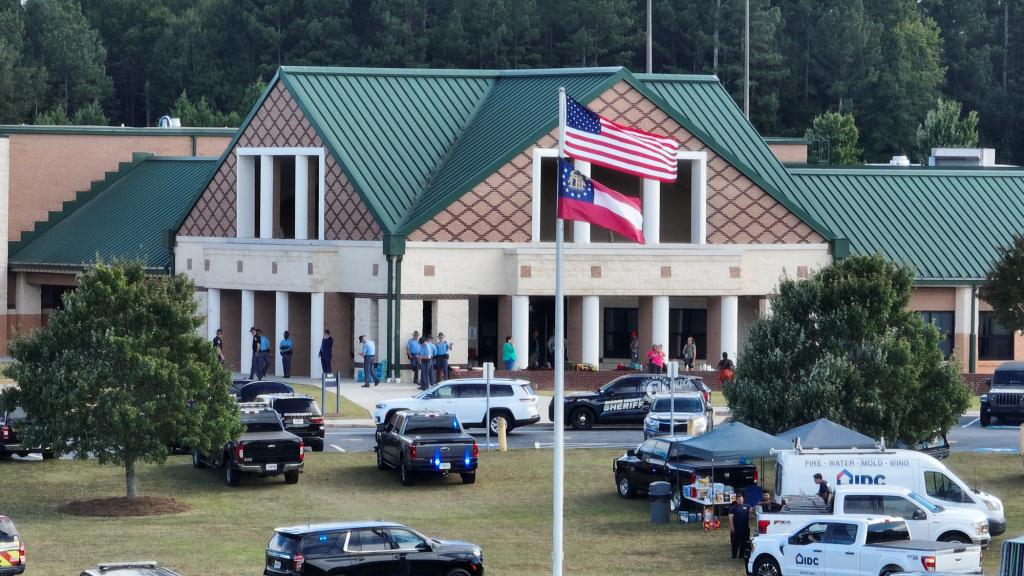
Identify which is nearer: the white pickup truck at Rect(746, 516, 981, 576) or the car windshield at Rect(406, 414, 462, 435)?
the white pickup truck at Rect(746, 516, 981, 576)

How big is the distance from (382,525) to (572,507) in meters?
10.2

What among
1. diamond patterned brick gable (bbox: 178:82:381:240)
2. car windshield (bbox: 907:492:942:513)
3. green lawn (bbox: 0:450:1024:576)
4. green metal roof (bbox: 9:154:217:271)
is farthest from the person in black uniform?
green metal roof (bbox: 9:154:217:271)

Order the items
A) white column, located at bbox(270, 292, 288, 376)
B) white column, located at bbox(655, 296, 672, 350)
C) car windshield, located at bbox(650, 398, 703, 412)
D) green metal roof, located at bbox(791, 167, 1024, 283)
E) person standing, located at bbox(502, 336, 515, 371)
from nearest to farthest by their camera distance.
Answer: car windshield, located at bbox(650, 398, 703, 412), person standing, located at bbox(502, 336, 515, 371), white column, located at bbox(655, 296, 672, 350), white column, located at bbox(270, 292, 288, 376), green metal roof, located at bbox(791, 167, 1024, 283)

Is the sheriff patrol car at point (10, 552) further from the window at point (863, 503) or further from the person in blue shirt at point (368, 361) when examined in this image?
the person in blue shirt at point (368, 361)

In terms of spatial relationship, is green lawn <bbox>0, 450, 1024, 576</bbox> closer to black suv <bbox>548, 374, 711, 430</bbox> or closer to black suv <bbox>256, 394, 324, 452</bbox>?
black suv <bbox>256, 394, 324, 452</bbox>

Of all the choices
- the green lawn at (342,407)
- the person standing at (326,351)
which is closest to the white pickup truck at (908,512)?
the green lawn at (342,407)

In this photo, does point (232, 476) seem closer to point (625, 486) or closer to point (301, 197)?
point (625, 486)

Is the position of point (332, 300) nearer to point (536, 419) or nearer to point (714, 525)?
point (536, 419)

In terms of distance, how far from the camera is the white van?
1336 inches

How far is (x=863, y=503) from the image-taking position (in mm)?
31797

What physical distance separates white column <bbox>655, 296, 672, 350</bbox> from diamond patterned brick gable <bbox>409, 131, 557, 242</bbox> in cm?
480

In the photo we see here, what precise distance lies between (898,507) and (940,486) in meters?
2.56

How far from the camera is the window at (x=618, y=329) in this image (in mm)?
65125

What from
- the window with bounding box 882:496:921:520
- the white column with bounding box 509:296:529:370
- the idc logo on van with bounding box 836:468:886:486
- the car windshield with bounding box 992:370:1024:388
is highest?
the white column with bounding box 509:296:529:370
